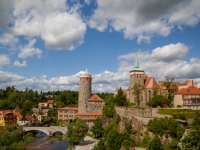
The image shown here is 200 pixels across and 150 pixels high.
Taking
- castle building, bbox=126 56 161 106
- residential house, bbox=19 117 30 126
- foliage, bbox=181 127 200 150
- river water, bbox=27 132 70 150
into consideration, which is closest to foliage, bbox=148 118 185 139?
foliage, bbox=181 127 200 150

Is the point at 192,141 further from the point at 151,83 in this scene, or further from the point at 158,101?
the point at 151,83

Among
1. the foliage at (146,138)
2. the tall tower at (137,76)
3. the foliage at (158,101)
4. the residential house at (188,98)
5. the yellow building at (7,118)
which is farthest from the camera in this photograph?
the yellow building at (7,118)

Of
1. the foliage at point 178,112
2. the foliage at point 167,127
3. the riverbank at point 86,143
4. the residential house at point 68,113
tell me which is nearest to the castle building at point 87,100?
the residential house at point 68,113

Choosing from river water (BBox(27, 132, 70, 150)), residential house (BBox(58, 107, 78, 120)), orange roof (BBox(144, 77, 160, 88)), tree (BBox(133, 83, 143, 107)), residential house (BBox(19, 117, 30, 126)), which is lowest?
river water (BBox(27, 132, 70, 150))

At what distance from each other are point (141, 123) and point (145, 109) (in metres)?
4.34

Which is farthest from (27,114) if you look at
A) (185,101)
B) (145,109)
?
(185,101)

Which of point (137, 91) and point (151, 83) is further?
point (151, 83)

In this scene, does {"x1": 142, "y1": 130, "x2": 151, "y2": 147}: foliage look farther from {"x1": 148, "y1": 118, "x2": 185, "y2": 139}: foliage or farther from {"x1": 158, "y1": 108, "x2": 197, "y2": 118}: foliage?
{"x1": 158, "y1": 108, "x2": 197, "y2": 118}: foliage

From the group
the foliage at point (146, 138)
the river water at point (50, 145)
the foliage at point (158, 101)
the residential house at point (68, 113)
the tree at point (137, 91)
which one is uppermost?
the tree at point (137, 91)

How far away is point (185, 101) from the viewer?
4222 cm

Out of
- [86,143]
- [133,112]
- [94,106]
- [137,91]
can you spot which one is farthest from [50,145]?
[137,91]

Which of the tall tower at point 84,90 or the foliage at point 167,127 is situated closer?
the foliage at point 167,127

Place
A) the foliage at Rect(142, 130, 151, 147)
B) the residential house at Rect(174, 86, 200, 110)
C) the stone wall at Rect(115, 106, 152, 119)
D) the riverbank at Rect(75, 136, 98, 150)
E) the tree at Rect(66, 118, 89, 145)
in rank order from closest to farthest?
the foliage at Rect(142, 130, 151, 147)
the riverbank at Rect(75, 136, 98, 150)
the stone wall at Rect(115, 106, 152, 119)
the tree at Rect(66, 118, 89, 145)
the residential house at Rect(174, 86, 200, 110)

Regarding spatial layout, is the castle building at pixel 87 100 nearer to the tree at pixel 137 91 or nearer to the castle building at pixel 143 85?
the castle building at pixel 143 85
